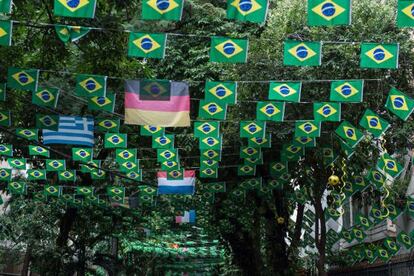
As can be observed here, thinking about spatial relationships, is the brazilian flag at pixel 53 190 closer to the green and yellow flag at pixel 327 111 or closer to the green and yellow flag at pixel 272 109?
the green and yellow flag at pixel 272 109

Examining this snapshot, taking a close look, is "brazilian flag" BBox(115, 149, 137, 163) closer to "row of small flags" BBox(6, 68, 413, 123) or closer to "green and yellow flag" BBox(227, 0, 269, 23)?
"row of small flags" BBox(6, 68, 413, 123)

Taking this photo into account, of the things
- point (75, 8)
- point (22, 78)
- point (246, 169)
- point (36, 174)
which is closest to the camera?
point (75, 8)

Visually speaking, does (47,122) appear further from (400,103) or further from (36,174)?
(400,103)

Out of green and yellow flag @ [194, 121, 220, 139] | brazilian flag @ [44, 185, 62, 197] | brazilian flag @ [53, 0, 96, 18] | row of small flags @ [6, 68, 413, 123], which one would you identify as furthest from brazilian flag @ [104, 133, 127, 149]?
brazilian flag @ [53, 0, 96, 18]

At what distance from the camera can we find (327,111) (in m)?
11.3

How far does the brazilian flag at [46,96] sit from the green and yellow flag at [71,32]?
9.09ft

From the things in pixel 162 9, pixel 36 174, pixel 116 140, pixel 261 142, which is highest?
pixel 162 9

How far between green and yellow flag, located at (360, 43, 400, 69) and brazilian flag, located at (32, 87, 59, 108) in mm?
5464

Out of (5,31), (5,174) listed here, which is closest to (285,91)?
(5,31)

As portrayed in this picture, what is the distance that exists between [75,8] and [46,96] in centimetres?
390

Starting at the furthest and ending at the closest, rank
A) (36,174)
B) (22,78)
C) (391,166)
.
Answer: (36,174) < (391,166) < (22,78)

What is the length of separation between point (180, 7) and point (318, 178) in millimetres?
8433

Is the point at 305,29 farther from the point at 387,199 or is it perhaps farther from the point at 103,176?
the point at 103,176

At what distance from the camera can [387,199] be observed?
14953mm
